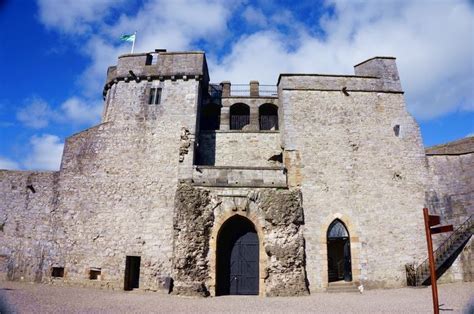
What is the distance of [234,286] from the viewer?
1280 cm

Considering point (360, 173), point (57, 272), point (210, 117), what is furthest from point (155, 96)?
point (360, 173)

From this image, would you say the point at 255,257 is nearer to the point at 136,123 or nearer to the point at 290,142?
the point at 290,142

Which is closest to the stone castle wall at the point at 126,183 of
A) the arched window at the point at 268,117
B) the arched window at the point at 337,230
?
the arched window at the point at 268,117

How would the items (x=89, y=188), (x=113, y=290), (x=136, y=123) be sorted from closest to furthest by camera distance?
(x=113, y=290) < (x=89, y=188) < (x=136, y=123)

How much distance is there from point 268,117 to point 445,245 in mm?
11423

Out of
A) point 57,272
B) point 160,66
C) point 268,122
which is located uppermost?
point 160,66

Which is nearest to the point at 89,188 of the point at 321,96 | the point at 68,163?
the point at 68,163

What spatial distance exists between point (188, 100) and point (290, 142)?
18.2ft

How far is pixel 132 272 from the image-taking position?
13.6m

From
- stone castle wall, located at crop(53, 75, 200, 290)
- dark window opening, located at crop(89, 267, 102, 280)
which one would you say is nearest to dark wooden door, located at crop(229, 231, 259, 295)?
stone castle wall, located at crop(53, 75, 200, 290)

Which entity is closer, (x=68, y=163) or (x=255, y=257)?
(x=255, y=257)

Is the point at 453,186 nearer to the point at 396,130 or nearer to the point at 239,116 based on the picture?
the point at 396,130

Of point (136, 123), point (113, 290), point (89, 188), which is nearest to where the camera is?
point (113, 290)

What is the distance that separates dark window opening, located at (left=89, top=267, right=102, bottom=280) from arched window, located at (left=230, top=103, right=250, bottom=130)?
10.6 meters
